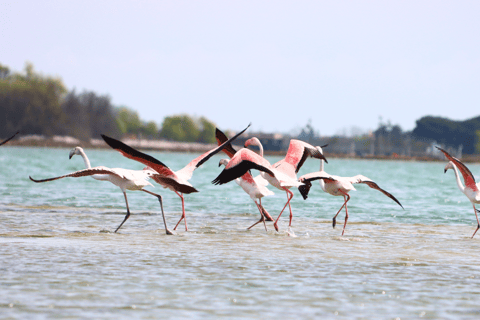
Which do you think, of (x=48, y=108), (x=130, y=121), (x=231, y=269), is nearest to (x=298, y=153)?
(x=231, y=269)

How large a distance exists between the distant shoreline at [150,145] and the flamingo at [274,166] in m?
110

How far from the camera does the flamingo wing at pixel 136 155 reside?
32.4ft

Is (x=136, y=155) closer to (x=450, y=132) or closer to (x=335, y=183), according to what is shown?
(x=335, y=183)

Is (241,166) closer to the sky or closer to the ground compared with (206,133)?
closer to the ground

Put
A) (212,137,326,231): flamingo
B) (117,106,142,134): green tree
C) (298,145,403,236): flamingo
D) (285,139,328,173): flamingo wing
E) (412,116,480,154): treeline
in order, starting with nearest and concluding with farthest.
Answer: (212,137,326,231): flamingo → (298,145,403,236): flamingo → (285,139,328,173): flamingo wing → (412,116,480,154): treeline → (117,106,142,134): green tree

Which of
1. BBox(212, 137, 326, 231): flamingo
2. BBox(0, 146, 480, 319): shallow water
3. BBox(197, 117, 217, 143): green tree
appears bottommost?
BBox(0, 146, 480, 319): shallow water

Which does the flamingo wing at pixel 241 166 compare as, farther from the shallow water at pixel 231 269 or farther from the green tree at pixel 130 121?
the green tree at pixel 130 121

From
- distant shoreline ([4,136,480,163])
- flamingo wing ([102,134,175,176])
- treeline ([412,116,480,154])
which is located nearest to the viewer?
flamingo wing ([102,134,175,176])

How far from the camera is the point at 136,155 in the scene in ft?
34.2

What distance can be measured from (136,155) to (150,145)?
151519mm

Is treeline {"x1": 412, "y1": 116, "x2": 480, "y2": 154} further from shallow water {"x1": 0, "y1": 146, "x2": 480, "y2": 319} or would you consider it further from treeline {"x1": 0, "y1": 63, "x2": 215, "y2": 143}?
shallow water {"x1": 0, "y1": 146, "x2": 480, "y2": 319}

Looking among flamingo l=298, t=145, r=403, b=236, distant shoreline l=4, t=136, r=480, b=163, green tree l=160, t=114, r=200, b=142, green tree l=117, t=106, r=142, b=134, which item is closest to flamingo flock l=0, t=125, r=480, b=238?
flamingo l=298, t=145, r=403, b=236

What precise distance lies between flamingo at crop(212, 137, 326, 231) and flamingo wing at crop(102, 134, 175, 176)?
108 centimetres

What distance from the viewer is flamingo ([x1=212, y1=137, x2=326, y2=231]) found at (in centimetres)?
1077
